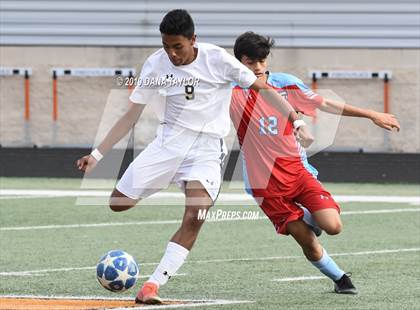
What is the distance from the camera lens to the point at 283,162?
8.73 metres

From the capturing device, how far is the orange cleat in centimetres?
766

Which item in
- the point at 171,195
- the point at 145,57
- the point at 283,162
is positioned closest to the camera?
the point at 283,162

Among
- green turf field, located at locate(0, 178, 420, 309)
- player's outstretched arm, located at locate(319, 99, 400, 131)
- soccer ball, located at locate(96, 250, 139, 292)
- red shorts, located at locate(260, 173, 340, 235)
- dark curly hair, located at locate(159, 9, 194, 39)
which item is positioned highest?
dark curly hair, located at locate(159, 9, 194, 39)

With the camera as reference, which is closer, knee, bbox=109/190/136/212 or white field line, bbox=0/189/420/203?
knee, bbox=109/190/136/212

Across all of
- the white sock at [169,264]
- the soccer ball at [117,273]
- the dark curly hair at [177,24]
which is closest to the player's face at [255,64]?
the dark curly hair at [177,24]

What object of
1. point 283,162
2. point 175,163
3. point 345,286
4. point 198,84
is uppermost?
point 198,84

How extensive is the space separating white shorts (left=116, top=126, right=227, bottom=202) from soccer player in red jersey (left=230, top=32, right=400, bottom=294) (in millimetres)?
602

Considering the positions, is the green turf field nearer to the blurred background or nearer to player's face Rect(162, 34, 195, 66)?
player's face Rect(162, 34, 195, 66)

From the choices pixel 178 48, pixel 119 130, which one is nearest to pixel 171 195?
pixel 119 130

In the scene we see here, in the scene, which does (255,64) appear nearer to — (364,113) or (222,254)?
(364,113)

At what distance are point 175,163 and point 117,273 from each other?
0.83m

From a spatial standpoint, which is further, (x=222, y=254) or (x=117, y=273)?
(x=222, y=254)

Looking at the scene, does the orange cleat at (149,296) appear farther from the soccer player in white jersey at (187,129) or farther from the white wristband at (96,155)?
the white wristband at (96,155)

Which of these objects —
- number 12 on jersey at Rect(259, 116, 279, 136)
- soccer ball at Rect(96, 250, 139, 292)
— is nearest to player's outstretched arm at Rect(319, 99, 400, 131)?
number 12 on jersey at Rect(259, 116, 279, 136)
